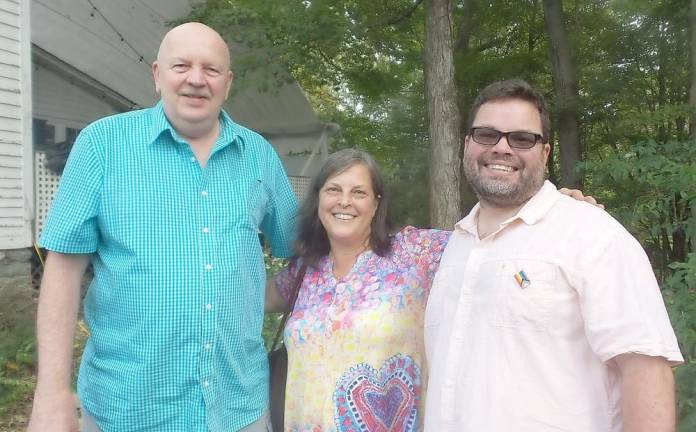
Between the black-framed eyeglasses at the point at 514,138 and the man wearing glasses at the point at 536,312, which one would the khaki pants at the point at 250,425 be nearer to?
the man wearing glasses at the point at 536,312

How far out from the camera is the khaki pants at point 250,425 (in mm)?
2234

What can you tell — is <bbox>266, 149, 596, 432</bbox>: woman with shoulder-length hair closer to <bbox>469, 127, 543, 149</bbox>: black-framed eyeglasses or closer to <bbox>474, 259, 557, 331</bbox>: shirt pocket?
<bbox>469, 127, 543, 149</bbox>: black-framed eyeglasses

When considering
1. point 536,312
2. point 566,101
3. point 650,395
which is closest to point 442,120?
point 566,101

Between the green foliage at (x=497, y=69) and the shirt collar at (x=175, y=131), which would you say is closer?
the shirt collar at (x=175, y=131)

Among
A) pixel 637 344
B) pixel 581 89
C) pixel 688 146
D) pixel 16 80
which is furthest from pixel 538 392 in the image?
pixel 581 89

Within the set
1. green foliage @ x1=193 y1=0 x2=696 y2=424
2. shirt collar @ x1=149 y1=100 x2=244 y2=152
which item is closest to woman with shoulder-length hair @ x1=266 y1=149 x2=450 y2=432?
shirt collar @ x1=149 y1=100 x2=244 y2=152

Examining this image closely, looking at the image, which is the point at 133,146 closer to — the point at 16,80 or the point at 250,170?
the point at 250,170

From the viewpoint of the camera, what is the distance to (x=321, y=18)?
957 cm

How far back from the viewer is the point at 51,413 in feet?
6.75

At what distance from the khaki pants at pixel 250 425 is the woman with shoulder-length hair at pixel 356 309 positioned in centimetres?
12

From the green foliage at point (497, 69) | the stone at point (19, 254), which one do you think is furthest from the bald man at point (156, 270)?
the stone at point (19, 254)

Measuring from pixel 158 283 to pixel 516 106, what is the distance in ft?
4.59

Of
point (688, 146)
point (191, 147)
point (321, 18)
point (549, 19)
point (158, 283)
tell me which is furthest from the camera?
point (549, 19)

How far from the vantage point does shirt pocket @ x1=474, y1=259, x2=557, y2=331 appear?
193cm
